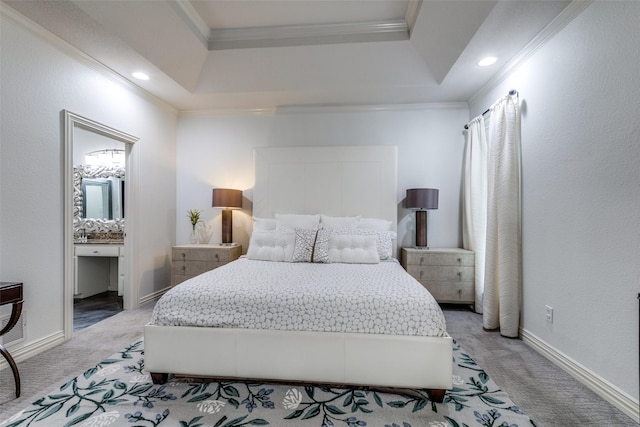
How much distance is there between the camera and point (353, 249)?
3.02 metres

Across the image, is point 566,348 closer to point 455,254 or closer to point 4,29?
point 455,254

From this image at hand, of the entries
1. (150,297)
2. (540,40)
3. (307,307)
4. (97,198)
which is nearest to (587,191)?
(540,40)

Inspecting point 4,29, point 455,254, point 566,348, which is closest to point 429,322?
point 566,348

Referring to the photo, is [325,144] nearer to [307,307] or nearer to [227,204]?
[227,204]

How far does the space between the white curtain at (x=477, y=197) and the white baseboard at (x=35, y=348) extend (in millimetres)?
4115

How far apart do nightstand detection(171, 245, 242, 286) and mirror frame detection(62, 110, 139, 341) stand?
45cm

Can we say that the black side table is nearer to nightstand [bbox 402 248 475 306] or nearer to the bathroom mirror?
the bathroom mirror

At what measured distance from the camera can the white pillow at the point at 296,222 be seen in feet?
11.4

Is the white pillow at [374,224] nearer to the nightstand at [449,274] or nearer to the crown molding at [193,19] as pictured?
the nightstand at [449,274]

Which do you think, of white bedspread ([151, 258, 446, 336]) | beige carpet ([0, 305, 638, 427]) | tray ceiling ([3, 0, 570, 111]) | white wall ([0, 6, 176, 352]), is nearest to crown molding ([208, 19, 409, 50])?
tray ceiling ([3, 0, 570, 111])

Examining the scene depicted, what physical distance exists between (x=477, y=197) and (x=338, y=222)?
1627 millimetres

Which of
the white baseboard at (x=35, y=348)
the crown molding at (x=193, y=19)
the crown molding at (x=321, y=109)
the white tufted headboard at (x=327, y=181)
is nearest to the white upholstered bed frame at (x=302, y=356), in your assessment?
the white baseboard at (x=35, y=348)

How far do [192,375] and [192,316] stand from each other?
384 mm

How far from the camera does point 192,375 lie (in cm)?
190
